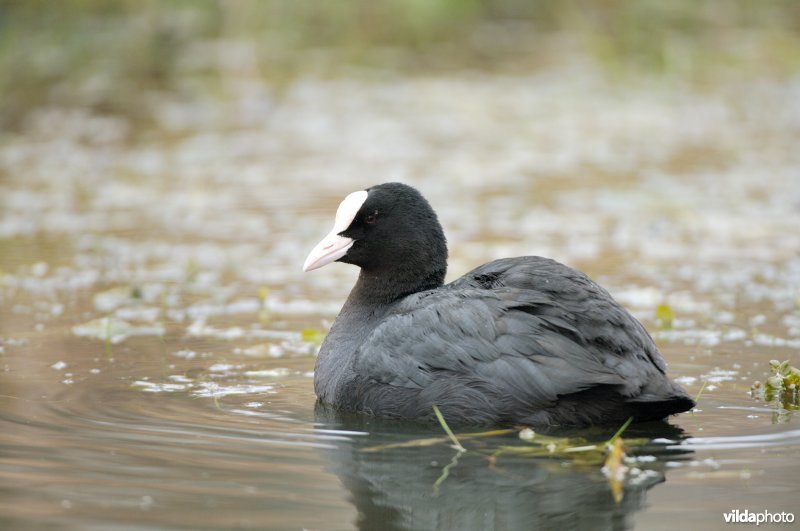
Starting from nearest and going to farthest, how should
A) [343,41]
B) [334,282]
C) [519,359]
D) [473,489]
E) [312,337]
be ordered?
[473,489]
[519,359]
[312,337]
[334,282]
[343,41]

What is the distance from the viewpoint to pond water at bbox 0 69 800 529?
3.88 meters

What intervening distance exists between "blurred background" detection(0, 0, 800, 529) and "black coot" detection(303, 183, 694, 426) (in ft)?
0.87

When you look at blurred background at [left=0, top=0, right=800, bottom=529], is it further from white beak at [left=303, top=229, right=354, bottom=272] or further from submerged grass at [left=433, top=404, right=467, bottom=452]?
white beak at [left=303, top=229, right=354, bottom=272]

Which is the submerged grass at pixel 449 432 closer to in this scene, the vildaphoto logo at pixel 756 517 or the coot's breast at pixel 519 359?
the coot's breast at pixel 519 359

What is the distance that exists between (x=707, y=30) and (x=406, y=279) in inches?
509

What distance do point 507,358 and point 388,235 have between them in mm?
1040

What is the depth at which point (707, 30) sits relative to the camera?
682 inches

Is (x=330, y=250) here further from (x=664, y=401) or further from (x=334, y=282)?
(x=334, y=282)

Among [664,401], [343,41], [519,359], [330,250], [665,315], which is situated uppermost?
[343,41]

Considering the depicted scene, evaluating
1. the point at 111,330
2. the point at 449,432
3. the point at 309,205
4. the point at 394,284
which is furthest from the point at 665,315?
the point at 309,205

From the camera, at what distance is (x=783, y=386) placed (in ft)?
16.4

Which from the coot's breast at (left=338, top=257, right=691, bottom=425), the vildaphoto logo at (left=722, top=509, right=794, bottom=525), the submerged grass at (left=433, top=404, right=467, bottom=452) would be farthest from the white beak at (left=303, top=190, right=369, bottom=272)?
the vildaphoto logo at (left=722, top=509, right=794, bottom=525)

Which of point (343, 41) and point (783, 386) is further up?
point (343, 41)

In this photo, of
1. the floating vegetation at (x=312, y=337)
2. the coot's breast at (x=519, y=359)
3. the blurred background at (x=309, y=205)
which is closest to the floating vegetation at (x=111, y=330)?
the blurred background at (x=309, y=205)
